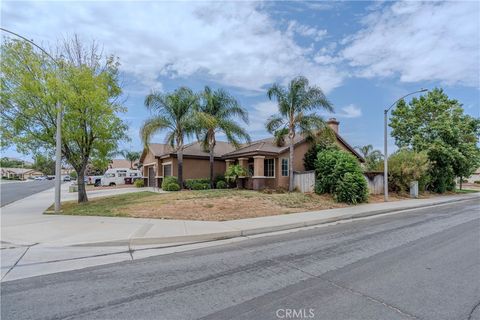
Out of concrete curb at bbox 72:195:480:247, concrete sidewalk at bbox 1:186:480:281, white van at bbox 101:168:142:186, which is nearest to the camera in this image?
concrete sidewalk at bbox 1:186:480:281

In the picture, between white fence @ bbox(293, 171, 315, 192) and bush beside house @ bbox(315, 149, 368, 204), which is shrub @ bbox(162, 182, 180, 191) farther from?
bush beside house @ bbox(315, 149, 368, 204)

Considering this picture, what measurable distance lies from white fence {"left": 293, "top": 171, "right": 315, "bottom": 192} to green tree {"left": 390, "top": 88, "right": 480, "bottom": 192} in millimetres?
12574

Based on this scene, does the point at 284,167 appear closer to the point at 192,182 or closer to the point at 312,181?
the point at 312,181

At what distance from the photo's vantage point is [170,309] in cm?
386

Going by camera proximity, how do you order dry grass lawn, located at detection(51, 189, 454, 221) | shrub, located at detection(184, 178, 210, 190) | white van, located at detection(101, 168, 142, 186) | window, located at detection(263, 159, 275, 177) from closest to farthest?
dry grass lawn, located at detection(51, 189, 454, 221), window, located at detection(263, 159, 275, 177), shrub, located at detection(184, 178, 210, 190), white van, located at detection(101, 168, 142, 186)

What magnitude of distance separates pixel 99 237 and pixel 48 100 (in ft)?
28.1

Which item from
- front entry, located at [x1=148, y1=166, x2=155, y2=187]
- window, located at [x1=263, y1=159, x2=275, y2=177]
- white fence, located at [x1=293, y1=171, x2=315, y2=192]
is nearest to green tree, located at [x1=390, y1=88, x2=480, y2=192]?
white fence, located at [x1=293, y1=171, x2=315, y2=192]

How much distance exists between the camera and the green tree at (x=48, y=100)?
43.0 feet

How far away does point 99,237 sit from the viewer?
25.7 ft

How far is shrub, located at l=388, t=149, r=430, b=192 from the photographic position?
21.7 m

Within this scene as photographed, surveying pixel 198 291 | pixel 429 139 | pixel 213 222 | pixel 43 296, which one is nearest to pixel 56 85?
pixel 213 222

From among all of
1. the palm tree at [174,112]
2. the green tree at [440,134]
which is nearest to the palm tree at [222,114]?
the palm tree at [174,112]

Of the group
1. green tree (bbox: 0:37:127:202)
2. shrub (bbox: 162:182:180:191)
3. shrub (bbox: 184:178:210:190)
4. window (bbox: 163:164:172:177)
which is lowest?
shrub (bbox: 162:182:180:191)

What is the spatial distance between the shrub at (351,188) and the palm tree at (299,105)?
3675 millimetres
